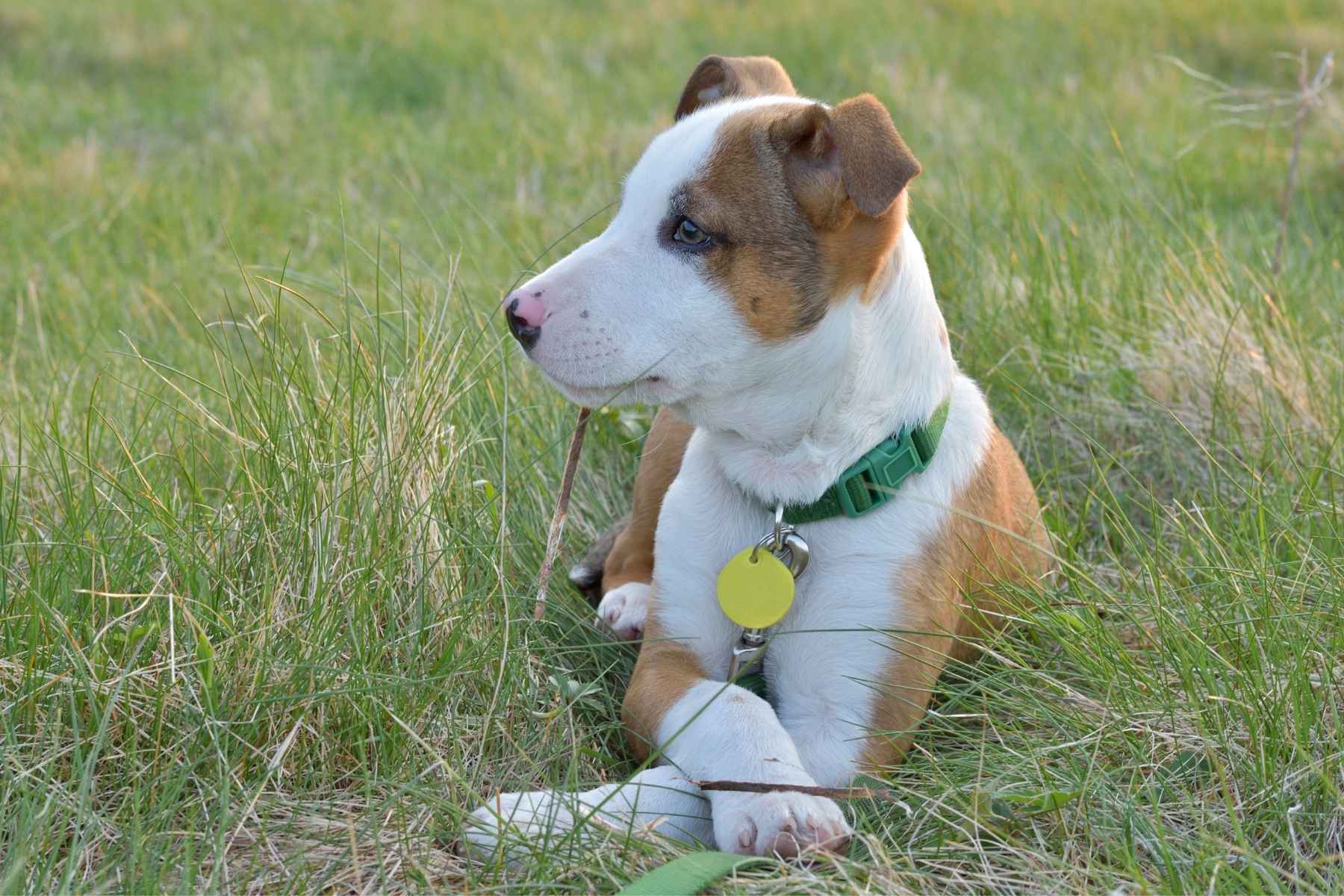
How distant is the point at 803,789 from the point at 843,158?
124 cm

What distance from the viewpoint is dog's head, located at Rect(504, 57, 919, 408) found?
2.73 m

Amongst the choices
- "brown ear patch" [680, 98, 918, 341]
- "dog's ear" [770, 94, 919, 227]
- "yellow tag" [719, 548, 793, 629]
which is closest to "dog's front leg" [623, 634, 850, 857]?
"yellow tag" [719, 548, 793, 629]

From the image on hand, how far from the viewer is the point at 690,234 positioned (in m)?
2.85

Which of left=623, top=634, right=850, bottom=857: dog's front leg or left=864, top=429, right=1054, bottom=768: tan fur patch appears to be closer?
left=623, top=634, right=850, bottom=857: dog's front leg

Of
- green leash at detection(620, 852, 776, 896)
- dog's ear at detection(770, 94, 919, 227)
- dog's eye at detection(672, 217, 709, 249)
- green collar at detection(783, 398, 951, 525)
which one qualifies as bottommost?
green leash at detection(620, 852, 776, 896)

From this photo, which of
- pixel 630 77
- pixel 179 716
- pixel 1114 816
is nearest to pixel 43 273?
pixel 179 716

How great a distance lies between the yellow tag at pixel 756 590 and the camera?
9.29ft

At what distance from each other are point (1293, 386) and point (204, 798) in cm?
315

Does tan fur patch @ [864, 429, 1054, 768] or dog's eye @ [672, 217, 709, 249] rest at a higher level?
dog's eye @ [672, 217, 709, 249]

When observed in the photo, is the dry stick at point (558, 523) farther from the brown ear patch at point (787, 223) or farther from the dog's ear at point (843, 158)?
the dog's ear at point (843, 158)

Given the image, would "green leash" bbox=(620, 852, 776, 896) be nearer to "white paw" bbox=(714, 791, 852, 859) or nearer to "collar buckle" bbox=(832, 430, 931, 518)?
"white paw" bbox=(714, 791, 852, 859)

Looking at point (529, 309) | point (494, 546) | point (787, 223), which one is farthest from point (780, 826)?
point (787, 223)

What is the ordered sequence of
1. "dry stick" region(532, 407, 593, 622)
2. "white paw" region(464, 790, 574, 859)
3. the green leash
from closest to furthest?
the green leash < "white paw" region(464, 790, 574, 859) < "dry stick" region(532, 407, 593, 622)

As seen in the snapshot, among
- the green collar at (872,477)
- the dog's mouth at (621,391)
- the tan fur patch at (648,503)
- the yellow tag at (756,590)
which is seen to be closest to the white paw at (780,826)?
the yellow tag at (756,590)
